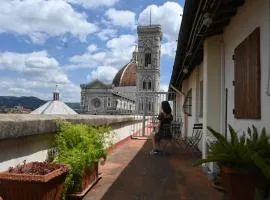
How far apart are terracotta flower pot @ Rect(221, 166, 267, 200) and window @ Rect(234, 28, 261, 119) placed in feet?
3.90

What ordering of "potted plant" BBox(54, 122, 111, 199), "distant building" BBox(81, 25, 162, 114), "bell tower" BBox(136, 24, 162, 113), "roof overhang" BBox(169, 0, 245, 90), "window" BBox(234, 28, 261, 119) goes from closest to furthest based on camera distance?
"window" BBox(234, 28, 261, 119) < "potted plant" BBox(54, 122, 111, 199) < "roof overhang" BBox(169, 0, 245, 90) < "distant building" BBox(81, 25, 162, 114) < "bell tower" BBox(136, 24, 162, 113)

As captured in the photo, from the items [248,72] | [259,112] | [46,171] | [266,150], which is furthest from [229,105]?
[46,171]

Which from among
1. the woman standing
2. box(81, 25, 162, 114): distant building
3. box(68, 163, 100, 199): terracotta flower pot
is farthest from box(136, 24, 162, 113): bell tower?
box(68, 163, 100, 199): terracotta flower pot

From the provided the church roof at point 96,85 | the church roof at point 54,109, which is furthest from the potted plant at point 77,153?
the church roof at point 96,85

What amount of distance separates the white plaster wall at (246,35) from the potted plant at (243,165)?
2.47ft

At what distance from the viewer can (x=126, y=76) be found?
113 m

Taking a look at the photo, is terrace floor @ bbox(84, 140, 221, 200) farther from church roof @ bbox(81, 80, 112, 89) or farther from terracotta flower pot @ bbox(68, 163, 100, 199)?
church roof @ bbox(81, 80, 112, 89)

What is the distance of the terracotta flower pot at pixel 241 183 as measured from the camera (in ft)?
10.3

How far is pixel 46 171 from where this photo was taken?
376cm

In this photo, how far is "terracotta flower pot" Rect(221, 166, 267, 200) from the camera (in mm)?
3141

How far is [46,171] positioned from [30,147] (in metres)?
0.76

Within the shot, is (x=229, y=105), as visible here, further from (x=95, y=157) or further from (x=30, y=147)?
(x=30, y=147)

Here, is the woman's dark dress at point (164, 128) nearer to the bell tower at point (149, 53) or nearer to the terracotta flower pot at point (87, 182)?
the terracotta flower pot at point (87, 182)

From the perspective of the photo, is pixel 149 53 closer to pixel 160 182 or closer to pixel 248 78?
pixel 160 182
